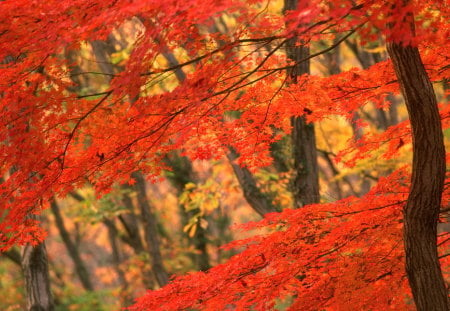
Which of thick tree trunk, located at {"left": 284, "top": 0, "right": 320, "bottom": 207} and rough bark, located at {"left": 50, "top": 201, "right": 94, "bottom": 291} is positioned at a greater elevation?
thick tree trunk, located at {"left": 284, "top": 0, "right": 320, "bottom": 207}

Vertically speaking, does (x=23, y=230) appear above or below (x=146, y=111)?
below

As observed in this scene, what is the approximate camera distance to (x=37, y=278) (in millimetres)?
7570

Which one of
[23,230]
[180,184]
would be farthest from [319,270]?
[180,184]

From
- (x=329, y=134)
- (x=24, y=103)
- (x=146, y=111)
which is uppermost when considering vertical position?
(x=24, y=103)

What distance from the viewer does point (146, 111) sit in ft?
13.3

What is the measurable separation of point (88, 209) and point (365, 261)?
9077 millimetres

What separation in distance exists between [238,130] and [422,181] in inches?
73.7

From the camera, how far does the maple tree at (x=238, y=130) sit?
3.69 meters

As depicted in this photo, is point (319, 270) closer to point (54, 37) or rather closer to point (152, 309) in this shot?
point (152, 309)

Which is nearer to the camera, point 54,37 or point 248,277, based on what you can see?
point 54,37

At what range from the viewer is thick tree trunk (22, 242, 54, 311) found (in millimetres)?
7504

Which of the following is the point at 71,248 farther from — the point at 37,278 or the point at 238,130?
the point at 238,130

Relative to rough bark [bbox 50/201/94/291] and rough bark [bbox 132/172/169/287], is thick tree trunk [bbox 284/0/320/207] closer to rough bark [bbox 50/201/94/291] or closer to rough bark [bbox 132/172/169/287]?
rough bark [bbox 132/172/169/287]

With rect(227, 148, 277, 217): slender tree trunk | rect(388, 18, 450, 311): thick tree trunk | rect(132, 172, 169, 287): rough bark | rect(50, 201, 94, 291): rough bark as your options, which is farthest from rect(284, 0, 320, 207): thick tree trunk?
rect(50, 201, 94, 291): rough bark
